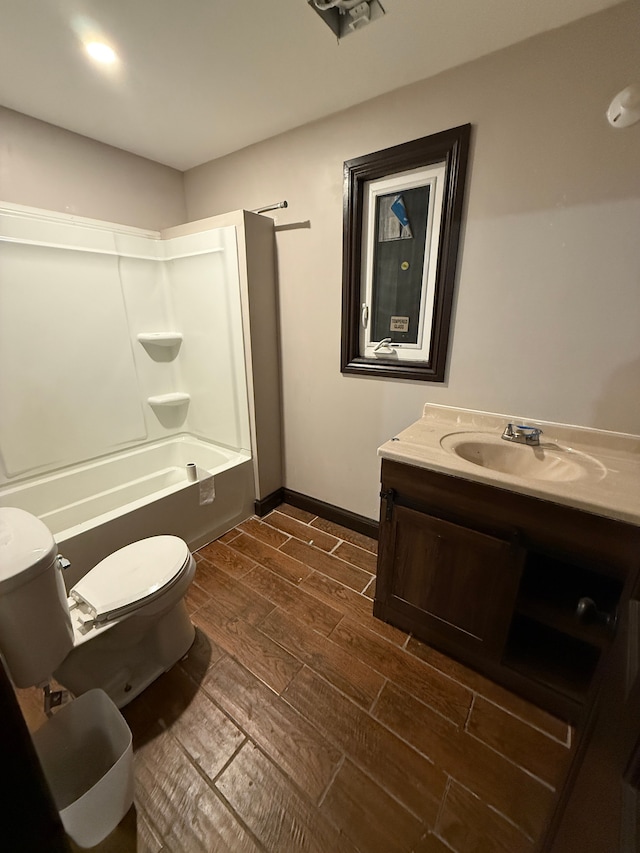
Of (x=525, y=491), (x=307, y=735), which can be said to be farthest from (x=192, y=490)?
(x=525, y=491)

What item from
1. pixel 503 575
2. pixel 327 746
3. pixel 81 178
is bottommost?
pixel 327 746

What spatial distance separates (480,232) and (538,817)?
2.00 meters

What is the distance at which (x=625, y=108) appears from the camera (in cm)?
108

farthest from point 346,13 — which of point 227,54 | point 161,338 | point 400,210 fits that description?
point 161,338

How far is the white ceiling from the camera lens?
3.67 feet

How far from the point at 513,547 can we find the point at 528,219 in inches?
49.9

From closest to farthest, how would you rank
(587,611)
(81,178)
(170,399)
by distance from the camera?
(587,611)
(81,178)
(170,399)

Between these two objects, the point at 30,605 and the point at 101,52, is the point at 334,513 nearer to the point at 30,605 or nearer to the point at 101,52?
the point at 30,605

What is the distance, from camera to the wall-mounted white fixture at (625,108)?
1030mm

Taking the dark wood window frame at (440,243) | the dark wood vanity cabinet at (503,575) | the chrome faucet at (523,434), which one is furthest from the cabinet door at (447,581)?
the dark wood window frame at (440,243)

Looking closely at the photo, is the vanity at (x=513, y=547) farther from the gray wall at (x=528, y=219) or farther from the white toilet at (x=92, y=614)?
the white toilet at (x=92, y=614)

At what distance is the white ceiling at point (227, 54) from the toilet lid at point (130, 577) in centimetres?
190

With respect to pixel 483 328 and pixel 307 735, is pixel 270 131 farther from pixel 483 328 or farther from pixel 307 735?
pixel 307 735

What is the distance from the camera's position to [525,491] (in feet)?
3.45
